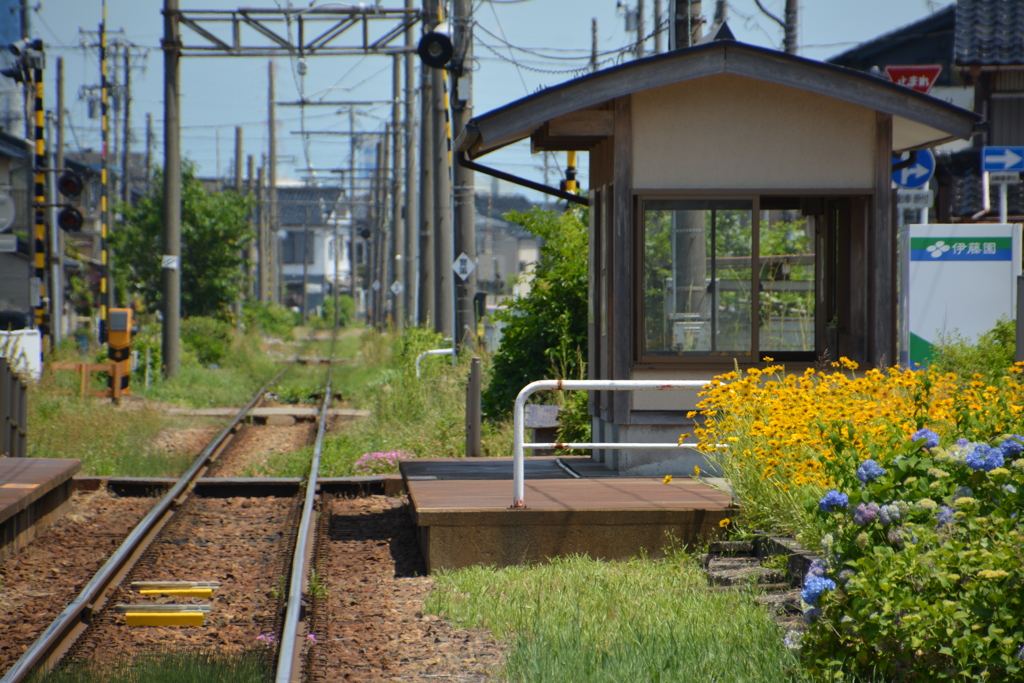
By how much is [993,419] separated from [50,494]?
7750 mm

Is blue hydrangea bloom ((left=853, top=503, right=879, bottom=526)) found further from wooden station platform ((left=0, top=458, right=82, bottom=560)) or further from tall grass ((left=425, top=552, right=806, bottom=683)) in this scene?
wooden station platform ((left=0, top=458, right=82, bottom=560))

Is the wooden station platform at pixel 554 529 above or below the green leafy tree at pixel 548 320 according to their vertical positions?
below

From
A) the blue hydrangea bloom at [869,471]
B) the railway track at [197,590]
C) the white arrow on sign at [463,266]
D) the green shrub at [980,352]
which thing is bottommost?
the railway track at [197,590]

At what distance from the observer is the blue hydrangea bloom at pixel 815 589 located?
4145 millimetres

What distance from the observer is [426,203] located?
971 inches

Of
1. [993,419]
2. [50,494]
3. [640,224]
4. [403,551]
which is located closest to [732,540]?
[993,419]

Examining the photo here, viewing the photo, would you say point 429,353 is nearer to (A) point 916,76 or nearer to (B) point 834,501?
(A) point 916,76

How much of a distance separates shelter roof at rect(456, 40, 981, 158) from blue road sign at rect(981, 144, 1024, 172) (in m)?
5.69

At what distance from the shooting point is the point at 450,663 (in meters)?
5.56

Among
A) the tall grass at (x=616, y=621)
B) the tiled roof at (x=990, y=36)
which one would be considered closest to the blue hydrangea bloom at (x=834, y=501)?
the tall grass at (x=616, y=621)

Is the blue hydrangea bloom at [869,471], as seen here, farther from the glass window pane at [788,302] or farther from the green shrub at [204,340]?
the green shrub at [204,340]

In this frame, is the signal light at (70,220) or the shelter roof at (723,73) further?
the signal light at (70,220)

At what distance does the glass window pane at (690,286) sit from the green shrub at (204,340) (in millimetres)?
22781

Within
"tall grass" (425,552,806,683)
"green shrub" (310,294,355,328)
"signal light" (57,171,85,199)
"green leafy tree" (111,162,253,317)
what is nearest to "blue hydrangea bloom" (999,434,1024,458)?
"tall grass" (425,552,806,683)
